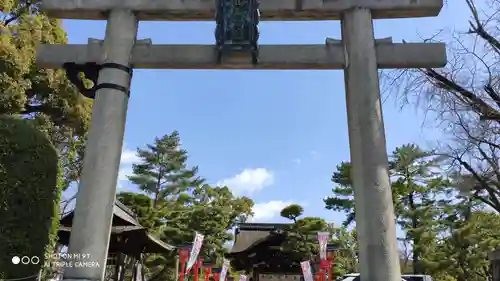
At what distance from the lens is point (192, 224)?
25.4 m

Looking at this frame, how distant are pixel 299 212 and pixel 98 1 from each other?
48.2ft

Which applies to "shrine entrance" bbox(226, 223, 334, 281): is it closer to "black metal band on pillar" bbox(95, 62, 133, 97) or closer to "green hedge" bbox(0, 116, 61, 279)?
"green hedge" bbox(0, 116, 61, 279)

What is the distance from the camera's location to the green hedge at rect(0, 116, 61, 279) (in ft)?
17.9

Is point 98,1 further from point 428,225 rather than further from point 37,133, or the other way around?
point 428,225

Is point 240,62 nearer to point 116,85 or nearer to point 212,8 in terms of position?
point 212,8

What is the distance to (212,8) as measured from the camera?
612cm

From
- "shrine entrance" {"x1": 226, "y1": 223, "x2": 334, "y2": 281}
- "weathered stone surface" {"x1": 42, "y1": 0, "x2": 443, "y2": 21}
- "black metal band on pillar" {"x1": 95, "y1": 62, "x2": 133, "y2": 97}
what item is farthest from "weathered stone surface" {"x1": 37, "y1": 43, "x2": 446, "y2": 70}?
"shrine entrance" {"x1": 226, "y1": 223, "x2": 334, "y2": 281}

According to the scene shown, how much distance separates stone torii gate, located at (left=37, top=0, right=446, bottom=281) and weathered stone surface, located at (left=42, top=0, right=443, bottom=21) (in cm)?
1

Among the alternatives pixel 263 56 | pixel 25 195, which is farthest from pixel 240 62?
pixel 25 195

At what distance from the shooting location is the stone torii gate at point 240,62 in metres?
5.17

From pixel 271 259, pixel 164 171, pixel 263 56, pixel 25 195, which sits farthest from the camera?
pixel 164 171

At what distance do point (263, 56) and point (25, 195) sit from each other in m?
3.88

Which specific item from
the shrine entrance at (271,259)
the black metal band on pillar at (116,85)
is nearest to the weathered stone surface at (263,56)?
the black metal band on pillar at (116,85)

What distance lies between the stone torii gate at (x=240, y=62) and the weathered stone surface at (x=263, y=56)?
14 millimetres
